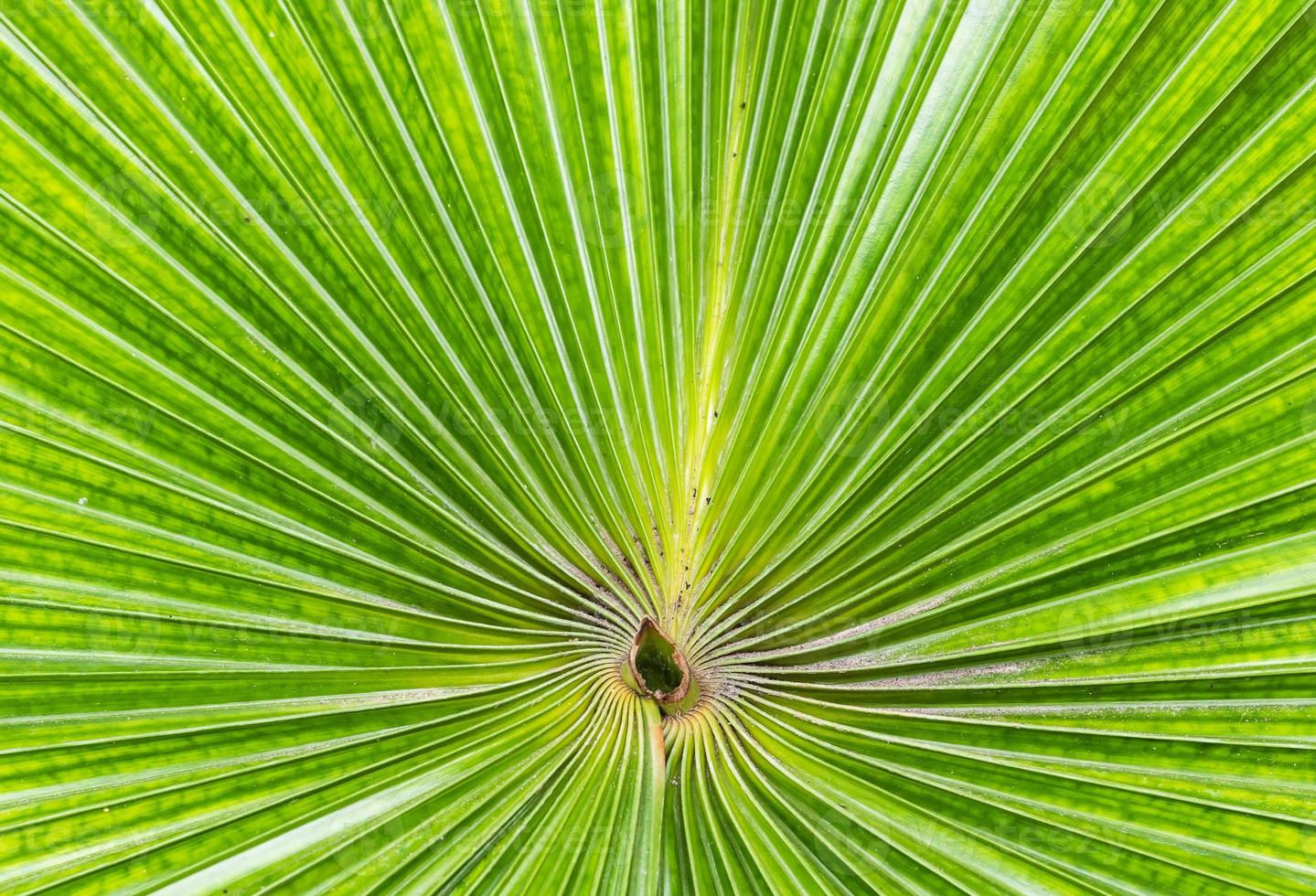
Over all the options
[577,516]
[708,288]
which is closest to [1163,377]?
[708,288]

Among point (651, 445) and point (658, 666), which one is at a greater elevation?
point (651, 445)

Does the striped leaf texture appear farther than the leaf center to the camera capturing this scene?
No

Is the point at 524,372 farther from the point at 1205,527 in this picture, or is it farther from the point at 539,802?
the point at 1205,527

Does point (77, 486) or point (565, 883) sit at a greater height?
point (77, 486)

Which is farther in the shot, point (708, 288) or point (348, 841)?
point (708, 288)

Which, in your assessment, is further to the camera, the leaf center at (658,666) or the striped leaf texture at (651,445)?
the leaf center at (658,666)

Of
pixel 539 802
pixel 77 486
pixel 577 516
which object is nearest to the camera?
pixel 77 486

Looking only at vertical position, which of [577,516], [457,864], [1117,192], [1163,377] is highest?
[1117,192]

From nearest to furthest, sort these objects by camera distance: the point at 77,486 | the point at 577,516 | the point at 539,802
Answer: the point at 77,486
the point at 539,802
the point at 577,516
